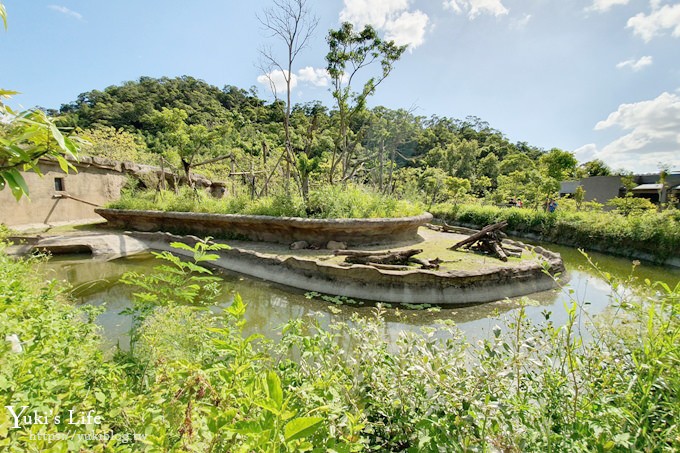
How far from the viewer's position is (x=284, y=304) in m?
4.79

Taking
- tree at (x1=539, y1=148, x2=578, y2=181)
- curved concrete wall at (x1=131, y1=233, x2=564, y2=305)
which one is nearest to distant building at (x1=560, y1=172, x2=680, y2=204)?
tree at (x1=539, y1=148, x2=578, y2=181)

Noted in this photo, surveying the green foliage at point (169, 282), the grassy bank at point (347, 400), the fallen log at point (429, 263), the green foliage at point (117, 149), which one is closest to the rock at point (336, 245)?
the fallen log at point (429, 263)

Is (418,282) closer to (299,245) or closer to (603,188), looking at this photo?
(299,245)

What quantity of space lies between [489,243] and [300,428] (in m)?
7.05

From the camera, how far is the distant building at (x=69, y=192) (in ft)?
33.6

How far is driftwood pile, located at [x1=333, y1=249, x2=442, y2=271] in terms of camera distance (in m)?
5.34

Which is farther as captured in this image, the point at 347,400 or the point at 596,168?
the point at 596,168

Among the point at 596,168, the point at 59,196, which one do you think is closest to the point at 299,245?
the point at 59,196

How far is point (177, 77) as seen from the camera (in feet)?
174

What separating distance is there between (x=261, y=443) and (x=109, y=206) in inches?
544

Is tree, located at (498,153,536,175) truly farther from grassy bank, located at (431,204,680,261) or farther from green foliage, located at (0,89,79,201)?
green foliage, located at (0,89,79,201)

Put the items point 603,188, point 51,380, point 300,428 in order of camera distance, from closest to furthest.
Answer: point 300,428
point 51,380
point 603,188

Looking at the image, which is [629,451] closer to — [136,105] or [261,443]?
[261,443]

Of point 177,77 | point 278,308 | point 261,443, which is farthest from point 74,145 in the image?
point 177,77
